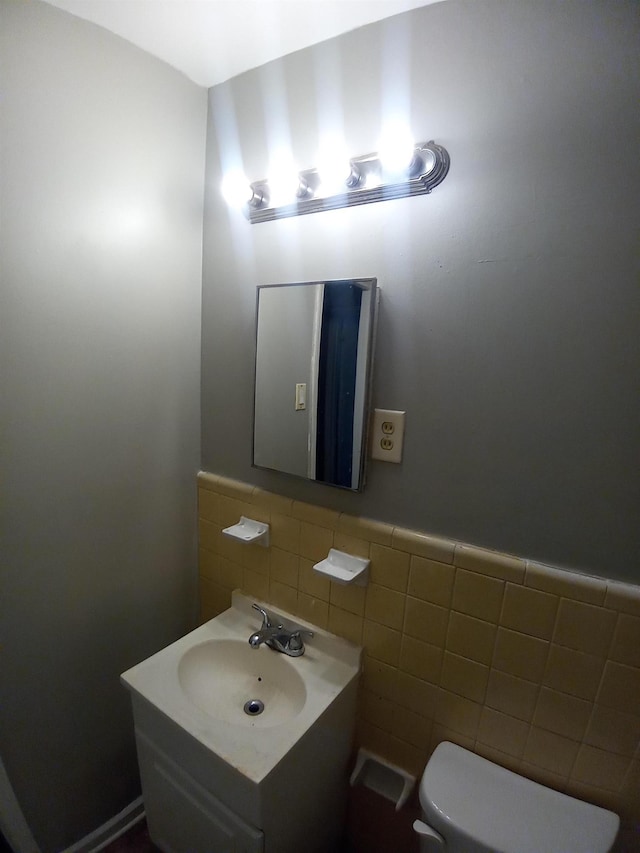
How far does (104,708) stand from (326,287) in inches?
58.4

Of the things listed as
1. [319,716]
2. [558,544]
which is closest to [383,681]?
[319,716]

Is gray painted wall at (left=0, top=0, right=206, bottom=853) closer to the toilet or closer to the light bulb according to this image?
the light bulb

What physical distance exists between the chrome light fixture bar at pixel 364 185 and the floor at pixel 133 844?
208 cm

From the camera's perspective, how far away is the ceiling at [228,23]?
872mm

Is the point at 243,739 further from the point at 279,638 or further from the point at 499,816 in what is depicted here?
the point at 499,816

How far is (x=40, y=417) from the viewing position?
964 millimetres

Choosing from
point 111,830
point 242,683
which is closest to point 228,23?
point 242,683

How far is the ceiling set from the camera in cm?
87

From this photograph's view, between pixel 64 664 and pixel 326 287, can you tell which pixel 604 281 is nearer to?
pixel 326 287

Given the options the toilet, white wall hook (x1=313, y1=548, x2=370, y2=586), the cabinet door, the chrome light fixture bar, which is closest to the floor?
the cabinet door

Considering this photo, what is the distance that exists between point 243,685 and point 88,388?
98 cm

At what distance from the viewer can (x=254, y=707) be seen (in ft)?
3.52

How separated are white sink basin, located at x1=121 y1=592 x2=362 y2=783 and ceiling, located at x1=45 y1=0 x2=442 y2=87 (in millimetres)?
1601

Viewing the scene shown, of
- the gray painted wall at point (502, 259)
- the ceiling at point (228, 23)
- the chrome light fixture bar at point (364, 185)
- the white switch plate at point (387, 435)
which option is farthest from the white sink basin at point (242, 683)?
the ceiling at point (228, 23)
